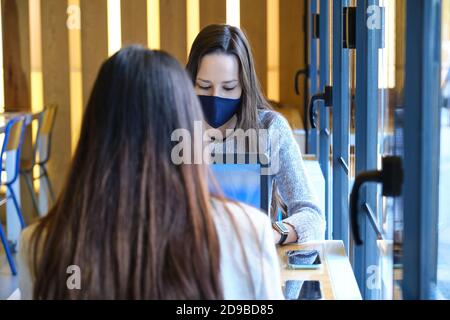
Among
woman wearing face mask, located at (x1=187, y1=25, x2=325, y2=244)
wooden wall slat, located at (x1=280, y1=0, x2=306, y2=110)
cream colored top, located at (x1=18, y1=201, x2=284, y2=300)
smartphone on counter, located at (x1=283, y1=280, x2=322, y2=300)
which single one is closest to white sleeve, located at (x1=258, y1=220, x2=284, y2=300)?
cream colored top, located at (x1=18, y1=201, x2=284, y2=300)

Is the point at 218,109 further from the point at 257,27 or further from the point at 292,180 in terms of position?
the point at 257,27

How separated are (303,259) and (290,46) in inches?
163

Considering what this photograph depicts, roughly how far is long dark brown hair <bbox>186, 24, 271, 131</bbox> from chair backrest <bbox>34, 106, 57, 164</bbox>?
2.92 metres

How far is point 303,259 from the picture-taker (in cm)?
184

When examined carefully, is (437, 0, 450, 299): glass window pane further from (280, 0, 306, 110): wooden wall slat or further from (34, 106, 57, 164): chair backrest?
(280, 0, 306, 110): wooden wall slat

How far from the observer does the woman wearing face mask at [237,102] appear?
217 cm

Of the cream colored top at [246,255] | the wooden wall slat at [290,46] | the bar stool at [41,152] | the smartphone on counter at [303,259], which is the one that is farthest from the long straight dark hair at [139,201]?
the wooden wall slat at [290,46]

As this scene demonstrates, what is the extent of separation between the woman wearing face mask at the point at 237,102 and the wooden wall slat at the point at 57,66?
11.7 ft

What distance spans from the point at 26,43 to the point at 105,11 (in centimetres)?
58

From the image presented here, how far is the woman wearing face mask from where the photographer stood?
85.4 inches

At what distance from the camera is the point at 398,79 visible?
5.16 feet

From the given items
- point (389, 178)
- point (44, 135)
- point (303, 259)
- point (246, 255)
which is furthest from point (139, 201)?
point (44, 135)
